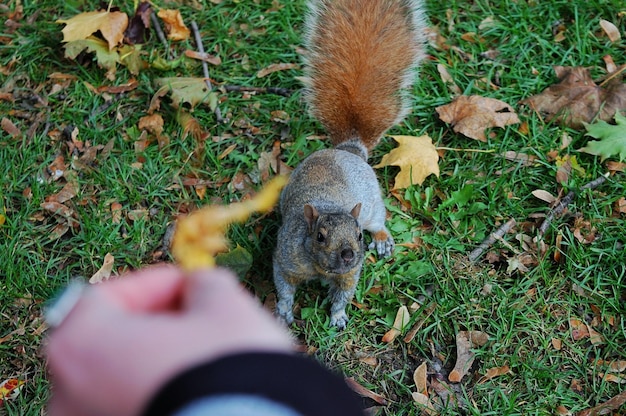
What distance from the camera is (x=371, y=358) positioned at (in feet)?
7.63

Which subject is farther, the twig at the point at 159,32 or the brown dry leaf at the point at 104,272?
the twig at the point at 159,32

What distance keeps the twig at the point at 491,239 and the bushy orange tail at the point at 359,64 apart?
633 mm

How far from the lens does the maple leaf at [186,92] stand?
291 centimetres

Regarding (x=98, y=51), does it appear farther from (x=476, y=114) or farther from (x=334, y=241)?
(x=476, y=114)

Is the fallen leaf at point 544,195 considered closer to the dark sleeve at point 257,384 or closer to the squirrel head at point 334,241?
the squirrel head at point 334,241

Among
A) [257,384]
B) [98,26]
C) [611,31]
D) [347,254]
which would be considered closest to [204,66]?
[98,26]

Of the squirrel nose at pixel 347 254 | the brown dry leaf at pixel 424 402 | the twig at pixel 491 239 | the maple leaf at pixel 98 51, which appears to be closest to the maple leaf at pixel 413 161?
the twig at pixel 491 239

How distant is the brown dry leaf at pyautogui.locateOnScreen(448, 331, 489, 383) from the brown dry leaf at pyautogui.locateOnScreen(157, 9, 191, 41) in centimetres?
197

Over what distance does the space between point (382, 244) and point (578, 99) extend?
3.72ft

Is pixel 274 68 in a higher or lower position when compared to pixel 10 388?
higher

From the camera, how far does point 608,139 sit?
2.63 metres

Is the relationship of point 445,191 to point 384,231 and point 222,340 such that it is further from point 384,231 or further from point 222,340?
point 222,340

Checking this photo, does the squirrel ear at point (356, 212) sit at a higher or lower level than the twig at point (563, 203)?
higher

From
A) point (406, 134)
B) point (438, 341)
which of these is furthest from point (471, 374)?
point (406, 134)
